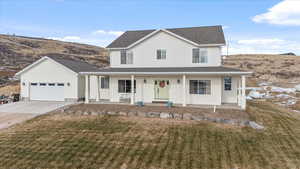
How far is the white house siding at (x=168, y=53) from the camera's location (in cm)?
1578

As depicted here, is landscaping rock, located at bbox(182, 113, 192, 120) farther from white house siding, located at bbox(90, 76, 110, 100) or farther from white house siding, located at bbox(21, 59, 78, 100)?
white house siding, located at bbox(21, 59, 78, 100)

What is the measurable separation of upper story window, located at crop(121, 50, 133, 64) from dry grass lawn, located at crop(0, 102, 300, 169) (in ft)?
24.3

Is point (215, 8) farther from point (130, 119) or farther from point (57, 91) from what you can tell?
point (57, 91)

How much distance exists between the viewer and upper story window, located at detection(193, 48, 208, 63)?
627 inches

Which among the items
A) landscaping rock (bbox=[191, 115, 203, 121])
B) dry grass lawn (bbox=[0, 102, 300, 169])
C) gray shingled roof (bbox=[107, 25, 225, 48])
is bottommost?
dry grass lawn (bbox=[0, 102, 300, 169])

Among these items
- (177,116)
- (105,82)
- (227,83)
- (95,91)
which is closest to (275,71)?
(227,83)

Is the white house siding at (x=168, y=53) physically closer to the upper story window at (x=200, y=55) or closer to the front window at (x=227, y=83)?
the upper story window at (x=200, y=55)

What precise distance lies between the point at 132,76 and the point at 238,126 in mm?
8451

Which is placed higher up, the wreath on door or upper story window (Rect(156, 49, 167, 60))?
upper story window (Rect(156, 49, 167, 60))

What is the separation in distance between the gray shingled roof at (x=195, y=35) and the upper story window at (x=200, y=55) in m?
0.67

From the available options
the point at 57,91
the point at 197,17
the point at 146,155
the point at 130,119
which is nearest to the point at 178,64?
the point at 130,119

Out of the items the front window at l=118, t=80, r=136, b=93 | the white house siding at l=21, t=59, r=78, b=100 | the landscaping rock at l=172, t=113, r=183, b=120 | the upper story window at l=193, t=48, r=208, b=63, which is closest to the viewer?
the landscaping rock at l=172, t=113, r=183, b=120

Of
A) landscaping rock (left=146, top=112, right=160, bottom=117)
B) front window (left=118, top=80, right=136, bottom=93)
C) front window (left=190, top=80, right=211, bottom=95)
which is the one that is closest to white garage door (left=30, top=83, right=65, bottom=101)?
front window (left=118, top=80, right=136, bottom=93)

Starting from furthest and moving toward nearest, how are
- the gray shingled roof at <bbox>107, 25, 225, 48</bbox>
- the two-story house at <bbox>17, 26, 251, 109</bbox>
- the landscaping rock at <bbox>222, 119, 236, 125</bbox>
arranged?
the gray shingled roof at <bbox>107, 25, 225, 48</bbox>
the two-story house at <bbox>17, 26, 251, 109</bbox>
the landscaping rock at <bbox>222, 119, 236, 125</bbox>
